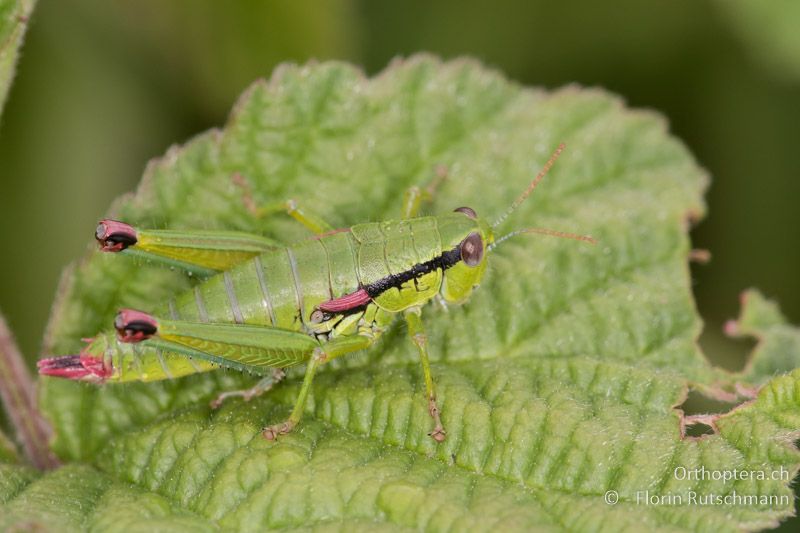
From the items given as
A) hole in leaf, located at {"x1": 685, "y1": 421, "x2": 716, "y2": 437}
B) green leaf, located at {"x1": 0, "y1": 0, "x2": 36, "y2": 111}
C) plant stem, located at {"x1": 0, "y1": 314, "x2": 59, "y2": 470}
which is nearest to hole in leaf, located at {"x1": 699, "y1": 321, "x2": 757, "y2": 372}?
hole in leaf, located at {"x1": 685, "y1": 421, "x2": 716, "y2": 437}

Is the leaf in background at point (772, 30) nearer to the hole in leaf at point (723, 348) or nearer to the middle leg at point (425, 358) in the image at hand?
the hole in leaf at point (723, 348)

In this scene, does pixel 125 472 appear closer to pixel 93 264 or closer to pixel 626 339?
pixel 93 264

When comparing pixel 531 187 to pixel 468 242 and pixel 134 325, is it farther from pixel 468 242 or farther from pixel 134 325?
pixel 134 325

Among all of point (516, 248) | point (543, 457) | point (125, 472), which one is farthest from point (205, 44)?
point (543, 457)

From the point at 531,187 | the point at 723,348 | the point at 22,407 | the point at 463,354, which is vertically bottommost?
the point at 22,407

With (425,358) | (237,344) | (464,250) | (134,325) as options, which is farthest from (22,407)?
(464,250)

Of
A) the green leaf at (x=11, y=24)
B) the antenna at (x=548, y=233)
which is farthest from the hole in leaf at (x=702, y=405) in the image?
the green leaf at (x=11, y=24)
